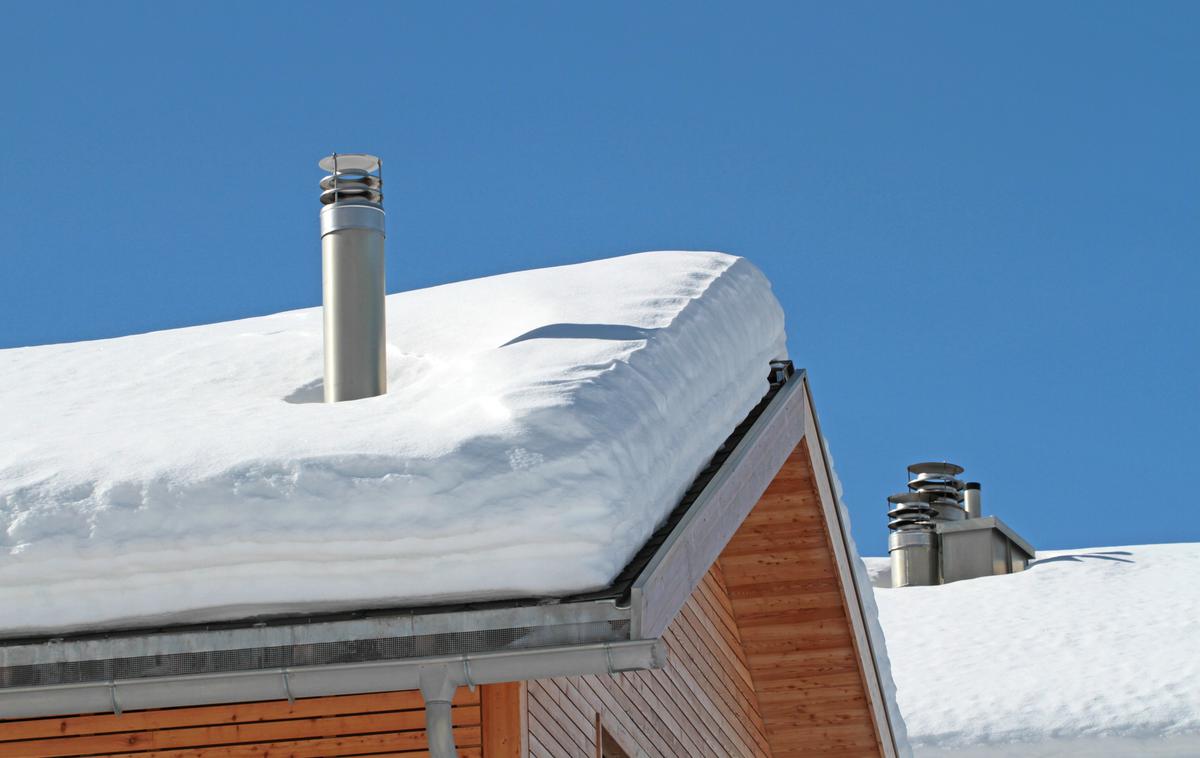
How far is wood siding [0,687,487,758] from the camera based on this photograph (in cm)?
485

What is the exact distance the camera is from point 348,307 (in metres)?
5.90

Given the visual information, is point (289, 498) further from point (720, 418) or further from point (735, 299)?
point (735, 299)

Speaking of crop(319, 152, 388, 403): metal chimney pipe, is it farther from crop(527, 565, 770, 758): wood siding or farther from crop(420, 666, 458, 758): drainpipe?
crop(420, 666, 458, 758): drainpipe

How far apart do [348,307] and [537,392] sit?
1272 mm

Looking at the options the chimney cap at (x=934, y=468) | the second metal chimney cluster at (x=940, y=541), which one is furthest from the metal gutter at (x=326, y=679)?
the chimney cap at (x=934, y=468)

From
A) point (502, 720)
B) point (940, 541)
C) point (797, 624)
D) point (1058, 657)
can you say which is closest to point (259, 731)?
point (502, 720)

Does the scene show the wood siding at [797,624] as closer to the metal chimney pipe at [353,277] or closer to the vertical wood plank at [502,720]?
the metal chimney pipe at [353,277]

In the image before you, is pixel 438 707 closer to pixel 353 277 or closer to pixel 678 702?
pixel 353 277

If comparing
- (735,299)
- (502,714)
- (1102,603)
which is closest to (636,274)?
(735,299)

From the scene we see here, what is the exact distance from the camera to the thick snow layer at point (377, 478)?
4242 millimetres

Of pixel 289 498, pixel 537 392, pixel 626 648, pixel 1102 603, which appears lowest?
pixel 626 648

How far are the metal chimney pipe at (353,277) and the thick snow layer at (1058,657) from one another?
28.2ft

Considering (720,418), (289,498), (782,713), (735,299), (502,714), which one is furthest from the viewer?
(782,713)

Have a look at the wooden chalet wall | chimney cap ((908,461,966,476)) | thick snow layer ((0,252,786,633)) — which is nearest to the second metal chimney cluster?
chimney cap ((908,461,966,476))
